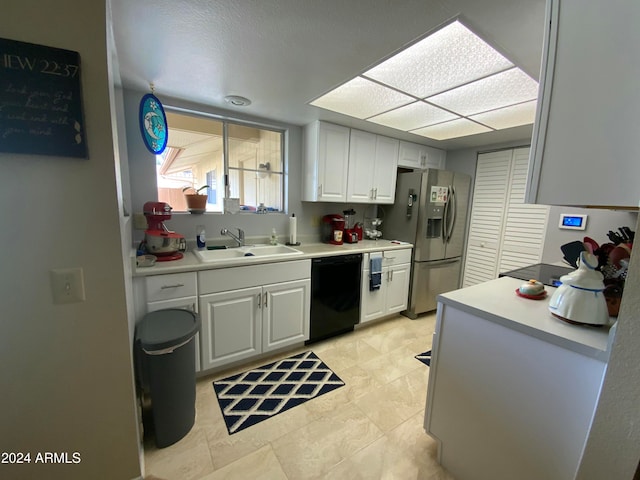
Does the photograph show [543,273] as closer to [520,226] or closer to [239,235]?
[520,226]

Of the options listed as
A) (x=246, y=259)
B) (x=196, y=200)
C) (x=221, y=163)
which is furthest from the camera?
(x=221, y=163)

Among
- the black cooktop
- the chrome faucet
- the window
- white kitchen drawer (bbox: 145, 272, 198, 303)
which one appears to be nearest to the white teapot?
the black cooktop

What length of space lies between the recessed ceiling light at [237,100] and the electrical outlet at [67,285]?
5.50 feet

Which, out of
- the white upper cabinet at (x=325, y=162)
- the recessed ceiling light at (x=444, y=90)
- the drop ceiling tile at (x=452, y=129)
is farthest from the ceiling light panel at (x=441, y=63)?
the white upper cabinet at (x=325, y=162)

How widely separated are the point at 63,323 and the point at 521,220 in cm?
408

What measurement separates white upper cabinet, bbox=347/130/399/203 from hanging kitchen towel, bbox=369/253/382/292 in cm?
70

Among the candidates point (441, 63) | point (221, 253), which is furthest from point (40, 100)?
point (441, 63)

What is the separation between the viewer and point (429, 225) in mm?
3072

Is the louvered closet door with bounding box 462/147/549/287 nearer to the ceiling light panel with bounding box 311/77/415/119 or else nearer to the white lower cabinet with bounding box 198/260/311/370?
the ceiling light panel with bounding box 311/77/415/119

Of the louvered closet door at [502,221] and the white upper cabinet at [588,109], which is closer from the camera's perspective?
the white upper cabinet at [588,109]

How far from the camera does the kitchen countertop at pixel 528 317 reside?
0.92m

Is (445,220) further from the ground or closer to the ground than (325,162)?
closer to the ground

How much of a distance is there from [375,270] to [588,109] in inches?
83.8

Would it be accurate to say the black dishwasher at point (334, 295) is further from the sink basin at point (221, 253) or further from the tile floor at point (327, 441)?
the sink basin at point (221, 253)
